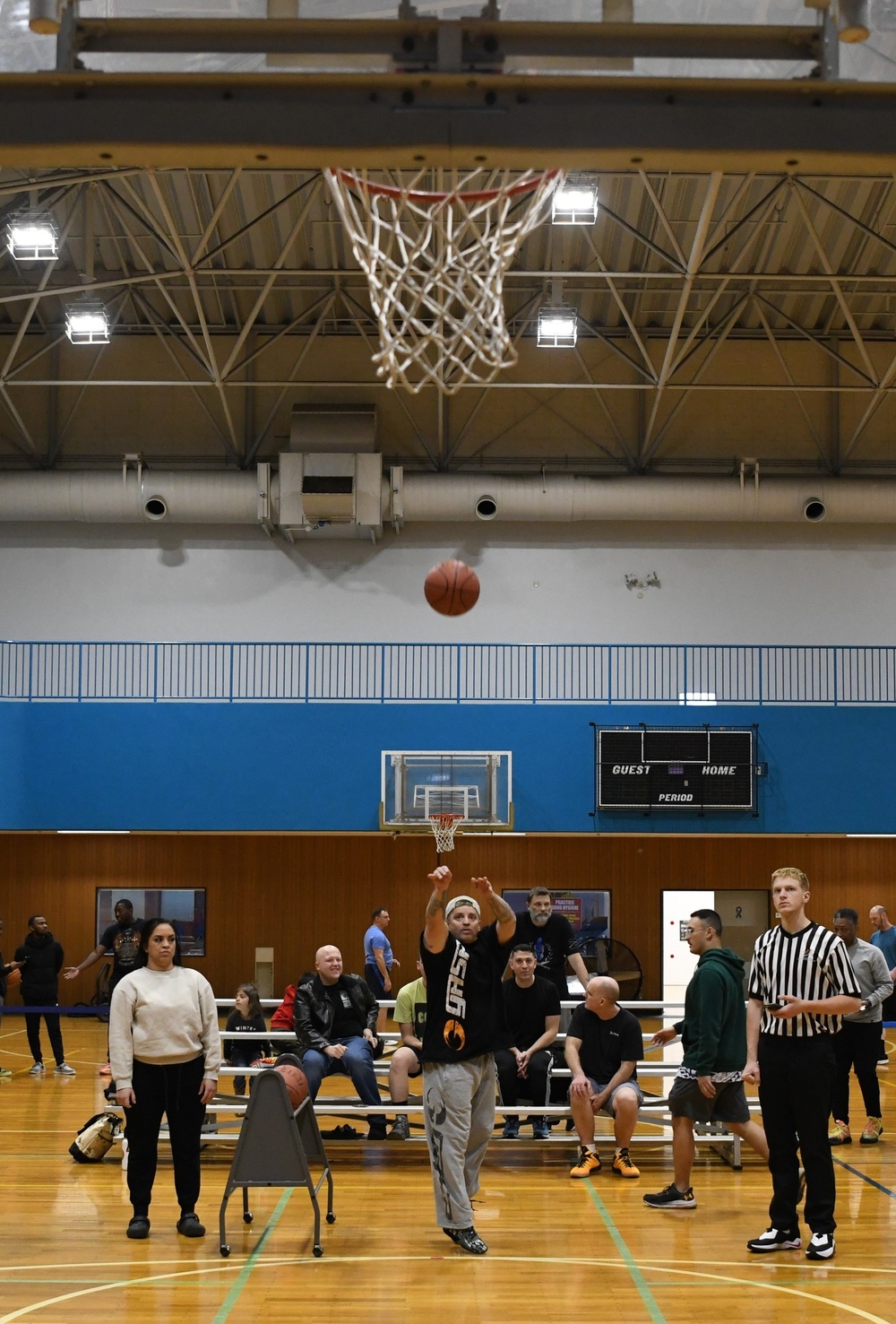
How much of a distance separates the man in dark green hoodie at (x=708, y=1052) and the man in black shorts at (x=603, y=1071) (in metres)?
0.91

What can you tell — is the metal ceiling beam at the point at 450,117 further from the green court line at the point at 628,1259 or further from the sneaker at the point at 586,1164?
the sneaker at the point at 586,1164

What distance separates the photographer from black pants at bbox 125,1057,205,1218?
7527 mm

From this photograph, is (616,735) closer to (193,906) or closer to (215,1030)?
(193,906)

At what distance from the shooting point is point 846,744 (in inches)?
747

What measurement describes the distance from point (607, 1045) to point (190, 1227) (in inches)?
131

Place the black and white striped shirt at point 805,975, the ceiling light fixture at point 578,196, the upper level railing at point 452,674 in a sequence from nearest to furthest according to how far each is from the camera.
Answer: the black and white striped shirt at point 805,975 → the ceiling light fixture at point 578,196 → the upper level railing at point 452,674

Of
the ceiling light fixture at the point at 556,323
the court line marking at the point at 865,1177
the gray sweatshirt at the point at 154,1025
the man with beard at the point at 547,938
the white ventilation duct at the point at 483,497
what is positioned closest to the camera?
the gray sweatshirt at the point at 154,1025

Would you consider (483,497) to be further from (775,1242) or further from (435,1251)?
(775,1242)

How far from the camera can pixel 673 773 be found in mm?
18766

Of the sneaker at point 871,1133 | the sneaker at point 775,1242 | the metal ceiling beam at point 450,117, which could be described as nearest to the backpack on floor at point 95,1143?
the sneaker at point 775,1242

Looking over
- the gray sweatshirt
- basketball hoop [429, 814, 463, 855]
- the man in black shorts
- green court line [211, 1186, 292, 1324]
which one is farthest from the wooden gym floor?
basketball hoop [429, 814, 463, 855]

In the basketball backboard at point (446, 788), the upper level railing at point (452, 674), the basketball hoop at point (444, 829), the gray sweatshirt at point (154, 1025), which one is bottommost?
the gray sweatshirt at point (154, 1025)

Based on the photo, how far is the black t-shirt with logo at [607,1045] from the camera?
Answer: 9.60 meters

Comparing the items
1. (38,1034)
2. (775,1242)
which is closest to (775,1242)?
(775,1242)
